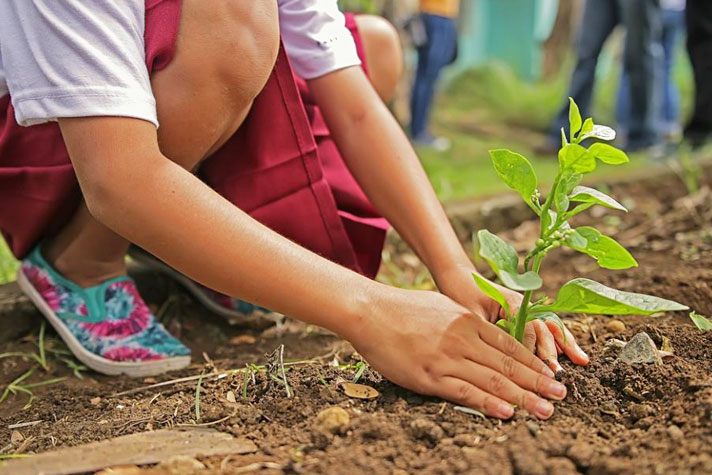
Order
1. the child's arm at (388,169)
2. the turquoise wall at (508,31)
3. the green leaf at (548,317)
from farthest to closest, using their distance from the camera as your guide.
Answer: the turquoise wall at (508,31) < the child's arm at (388,169) < the green leaf at (548,317)

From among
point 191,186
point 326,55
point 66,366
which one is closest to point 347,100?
point 326,55

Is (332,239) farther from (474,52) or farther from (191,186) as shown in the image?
(474,52)

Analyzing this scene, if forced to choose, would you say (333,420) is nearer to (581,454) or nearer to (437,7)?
(581,454)

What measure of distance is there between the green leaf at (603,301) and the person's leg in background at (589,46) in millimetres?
3570

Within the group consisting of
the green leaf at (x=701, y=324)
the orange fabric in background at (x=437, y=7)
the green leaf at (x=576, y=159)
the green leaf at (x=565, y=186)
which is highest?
the green leaf at (x=576, y=159)

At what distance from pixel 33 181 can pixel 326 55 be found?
0.67m

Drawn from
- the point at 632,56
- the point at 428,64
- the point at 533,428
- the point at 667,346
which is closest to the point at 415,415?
the point at 533,428

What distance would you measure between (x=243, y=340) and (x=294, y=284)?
78 centimetres

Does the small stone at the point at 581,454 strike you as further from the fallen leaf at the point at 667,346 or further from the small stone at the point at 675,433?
the fallen leaf at the point at 667,346

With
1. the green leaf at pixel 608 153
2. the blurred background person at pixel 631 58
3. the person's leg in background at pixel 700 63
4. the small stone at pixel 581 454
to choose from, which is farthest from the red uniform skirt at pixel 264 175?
the person's leg in background at pixel 700 63

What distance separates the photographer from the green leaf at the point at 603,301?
3.71ft

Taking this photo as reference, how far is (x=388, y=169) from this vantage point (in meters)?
1.69

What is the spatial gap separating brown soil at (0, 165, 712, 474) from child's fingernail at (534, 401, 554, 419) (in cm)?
1

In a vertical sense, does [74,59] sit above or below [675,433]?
above
